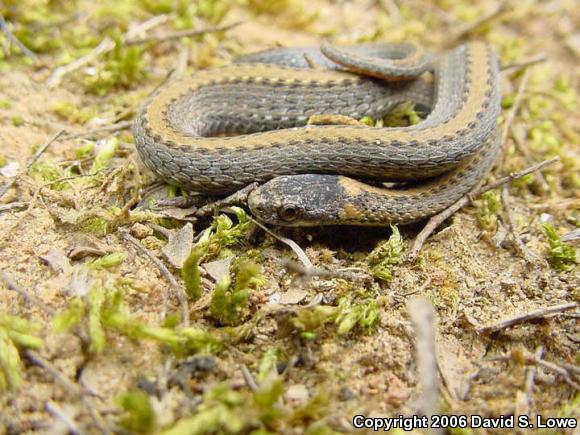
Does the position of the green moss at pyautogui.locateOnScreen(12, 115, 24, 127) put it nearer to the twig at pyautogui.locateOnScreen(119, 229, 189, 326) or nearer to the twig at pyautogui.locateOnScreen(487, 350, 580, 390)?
the twig at pyautogui.locateOnScreen(119, 229, 189, 326)

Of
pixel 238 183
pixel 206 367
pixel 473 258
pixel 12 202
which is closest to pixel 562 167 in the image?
pixel 473 258

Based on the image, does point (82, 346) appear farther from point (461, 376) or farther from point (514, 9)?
point (514, 9)

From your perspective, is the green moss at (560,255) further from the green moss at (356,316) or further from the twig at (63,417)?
the twig at (63,417)

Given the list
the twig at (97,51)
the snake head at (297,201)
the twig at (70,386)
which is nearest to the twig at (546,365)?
the snake head at (297,201)

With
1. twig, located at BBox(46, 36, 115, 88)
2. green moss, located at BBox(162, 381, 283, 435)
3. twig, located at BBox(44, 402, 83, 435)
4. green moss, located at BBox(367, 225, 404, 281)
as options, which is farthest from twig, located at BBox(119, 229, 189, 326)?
twig, located at BBox(46, 36, 115, 88)

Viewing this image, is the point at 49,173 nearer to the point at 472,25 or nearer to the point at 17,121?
the point at 17,121

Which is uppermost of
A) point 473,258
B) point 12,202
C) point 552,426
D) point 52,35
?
point 52,35
